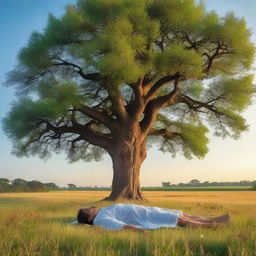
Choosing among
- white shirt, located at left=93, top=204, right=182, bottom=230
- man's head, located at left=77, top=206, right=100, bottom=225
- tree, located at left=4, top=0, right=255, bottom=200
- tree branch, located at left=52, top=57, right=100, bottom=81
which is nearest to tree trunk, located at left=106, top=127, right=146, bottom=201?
tree, located at left=4, top=0, right=255, bottom=200

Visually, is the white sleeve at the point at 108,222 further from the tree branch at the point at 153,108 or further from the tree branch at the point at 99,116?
the tree branch at the point at 153,108

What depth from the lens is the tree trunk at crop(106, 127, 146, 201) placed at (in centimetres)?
2069

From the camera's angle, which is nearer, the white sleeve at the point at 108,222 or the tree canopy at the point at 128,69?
the white sleeve at the point at 108,222

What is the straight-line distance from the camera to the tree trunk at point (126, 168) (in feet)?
67.9

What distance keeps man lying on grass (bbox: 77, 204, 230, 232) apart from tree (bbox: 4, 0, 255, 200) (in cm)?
1032

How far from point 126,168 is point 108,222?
1267 centimetres

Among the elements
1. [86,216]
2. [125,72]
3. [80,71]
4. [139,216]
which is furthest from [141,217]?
[80,71]

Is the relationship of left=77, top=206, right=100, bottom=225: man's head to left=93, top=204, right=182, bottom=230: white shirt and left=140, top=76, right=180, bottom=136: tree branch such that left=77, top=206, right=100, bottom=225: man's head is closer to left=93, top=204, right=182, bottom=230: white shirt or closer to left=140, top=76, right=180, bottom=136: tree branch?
left=93, top=204, right=182, bottom=230: white shirt

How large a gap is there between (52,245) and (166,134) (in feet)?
64.9

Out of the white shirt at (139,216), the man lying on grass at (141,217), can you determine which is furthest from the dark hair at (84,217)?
the white shirt at (139,216)

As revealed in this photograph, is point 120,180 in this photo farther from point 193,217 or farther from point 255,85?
point 193,217

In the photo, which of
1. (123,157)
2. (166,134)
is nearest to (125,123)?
(123,157)

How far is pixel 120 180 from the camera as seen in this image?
20859mm

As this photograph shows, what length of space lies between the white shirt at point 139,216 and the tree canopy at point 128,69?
10.3 metres
